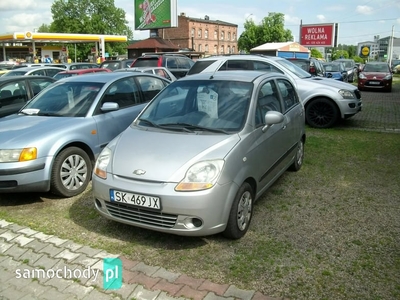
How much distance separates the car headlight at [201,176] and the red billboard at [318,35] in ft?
168

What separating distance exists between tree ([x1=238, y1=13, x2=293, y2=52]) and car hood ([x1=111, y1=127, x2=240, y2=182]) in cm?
7348

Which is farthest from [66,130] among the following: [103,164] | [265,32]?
[265,32]

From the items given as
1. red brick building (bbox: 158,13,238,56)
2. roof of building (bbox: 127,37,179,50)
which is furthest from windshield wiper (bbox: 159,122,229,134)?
red brick building (bbox: 158,13,238,56)

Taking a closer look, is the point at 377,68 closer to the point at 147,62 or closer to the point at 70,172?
the point at 147,62

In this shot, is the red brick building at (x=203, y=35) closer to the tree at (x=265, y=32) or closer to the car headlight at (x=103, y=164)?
the tree at (x=265, y=32)

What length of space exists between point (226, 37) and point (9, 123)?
267 ft

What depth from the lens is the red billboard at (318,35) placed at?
50031 mm

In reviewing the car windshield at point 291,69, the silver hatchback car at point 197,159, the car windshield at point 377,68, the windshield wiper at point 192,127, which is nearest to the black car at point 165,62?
the car windshield at point 291,69

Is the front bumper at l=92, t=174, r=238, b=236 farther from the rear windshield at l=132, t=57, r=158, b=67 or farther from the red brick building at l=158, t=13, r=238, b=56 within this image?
the red brick building at l=158, t=13, r=238, b=56

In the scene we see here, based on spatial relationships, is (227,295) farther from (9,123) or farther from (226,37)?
(226,37)

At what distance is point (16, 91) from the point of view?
782cm

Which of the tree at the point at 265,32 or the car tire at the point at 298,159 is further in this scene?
the tree at the point at 265,32

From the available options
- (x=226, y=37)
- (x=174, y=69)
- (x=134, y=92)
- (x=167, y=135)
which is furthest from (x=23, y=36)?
(x=226, y=37)

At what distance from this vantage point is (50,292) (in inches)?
125
